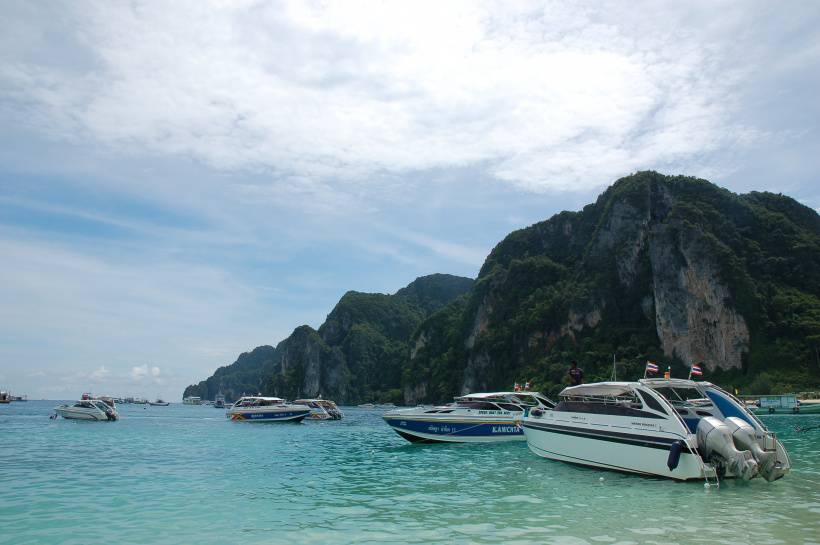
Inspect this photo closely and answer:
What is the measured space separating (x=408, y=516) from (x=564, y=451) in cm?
1060

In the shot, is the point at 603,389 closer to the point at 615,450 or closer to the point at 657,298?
the point at 615,450

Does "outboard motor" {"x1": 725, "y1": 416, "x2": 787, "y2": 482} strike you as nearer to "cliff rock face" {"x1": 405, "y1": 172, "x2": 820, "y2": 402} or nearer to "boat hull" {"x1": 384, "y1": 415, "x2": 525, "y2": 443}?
"boat hull" {"x1": 384, "y1": 415, "x2": 525, "y2": 443}

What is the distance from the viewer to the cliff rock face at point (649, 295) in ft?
365

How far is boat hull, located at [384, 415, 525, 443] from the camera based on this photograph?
3158 centimetres

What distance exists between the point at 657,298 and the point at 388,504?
4727 inches

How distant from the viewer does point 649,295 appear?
134m

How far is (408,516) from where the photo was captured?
511 inches

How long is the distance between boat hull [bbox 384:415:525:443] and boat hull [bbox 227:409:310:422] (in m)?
28.9

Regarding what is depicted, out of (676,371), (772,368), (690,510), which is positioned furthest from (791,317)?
(690,510)

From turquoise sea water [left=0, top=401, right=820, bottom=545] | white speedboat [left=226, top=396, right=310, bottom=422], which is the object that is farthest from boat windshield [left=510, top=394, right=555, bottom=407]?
white speedboat [left=226, top=396, right=310, bottom=422]

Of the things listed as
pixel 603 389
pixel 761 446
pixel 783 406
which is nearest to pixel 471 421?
pixel 603 389

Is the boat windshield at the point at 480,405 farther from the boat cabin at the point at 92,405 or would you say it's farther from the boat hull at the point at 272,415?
the boat cabin at the point at 92,405

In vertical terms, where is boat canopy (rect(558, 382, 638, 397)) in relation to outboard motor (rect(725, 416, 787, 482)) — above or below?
above

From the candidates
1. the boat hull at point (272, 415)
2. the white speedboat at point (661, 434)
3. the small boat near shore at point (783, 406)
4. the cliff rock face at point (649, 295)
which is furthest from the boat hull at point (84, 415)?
the cliff rock face at point (649, 295)
